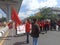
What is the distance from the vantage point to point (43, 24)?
33812 mm

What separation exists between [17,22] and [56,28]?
1574 centimetres

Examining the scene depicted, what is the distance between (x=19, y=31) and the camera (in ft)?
77.5

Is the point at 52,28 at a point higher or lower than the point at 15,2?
lower

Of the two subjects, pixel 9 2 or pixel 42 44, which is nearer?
pixel 42 44

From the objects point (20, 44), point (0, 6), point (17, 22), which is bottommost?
point (20, 44)

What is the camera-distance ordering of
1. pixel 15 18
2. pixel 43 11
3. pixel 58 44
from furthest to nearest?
1. pixel 43 11
2. pixel 15 18
3. pixel 58 44

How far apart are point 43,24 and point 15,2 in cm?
10197

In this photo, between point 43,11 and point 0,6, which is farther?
point 0,6

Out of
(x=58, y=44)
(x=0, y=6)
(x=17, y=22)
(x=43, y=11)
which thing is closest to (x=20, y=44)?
(x=58, y=44)

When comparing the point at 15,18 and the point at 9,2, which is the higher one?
the point at 9,2

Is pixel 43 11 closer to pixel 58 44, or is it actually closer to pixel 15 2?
pixel 15 2

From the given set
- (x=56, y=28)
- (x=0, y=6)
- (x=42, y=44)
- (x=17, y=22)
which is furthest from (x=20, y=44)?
(x=0, y=6)

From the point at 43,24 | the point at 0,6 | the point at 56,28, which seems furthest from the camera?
the point at 0,6

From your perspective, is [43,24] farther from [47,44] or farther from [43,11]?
[43,11]
